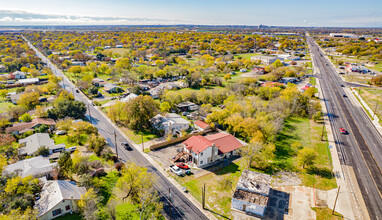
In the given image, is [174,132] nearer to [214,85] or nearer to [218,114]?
[218,114]

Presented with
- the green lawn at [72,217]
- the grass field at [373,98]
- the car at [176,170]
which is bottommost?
the green lawn at [72,217]

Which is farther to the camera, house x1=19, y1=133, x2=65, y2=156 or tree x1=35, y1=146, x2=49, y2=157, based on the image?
house x1=19, y1=133, x2=65, y2=156

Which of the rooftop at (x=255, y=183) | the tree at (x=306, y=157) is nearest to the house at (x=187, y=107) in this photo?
Result: the tree at (x=306, y=157)

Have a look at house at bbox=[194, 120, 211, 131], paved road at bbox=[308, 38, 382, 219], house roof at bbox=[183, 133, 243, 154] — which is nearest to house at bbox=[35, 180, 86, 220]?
house roof at bbox=[183, 133, 243, 154]

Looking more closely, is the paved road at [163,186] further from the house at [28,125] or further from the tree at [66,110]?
the house at [28,125]

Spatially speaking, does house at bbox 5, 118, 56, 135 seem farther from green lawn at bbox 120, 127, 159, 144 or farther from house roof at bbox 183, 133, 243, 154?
house roof at bbox 183, 133, 243, 154

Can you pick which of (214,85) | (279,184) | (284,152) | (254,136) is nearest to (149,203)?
(279,184)

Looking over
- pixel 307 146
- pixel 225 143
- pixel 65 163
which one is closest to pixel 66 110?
pixel 65 163
